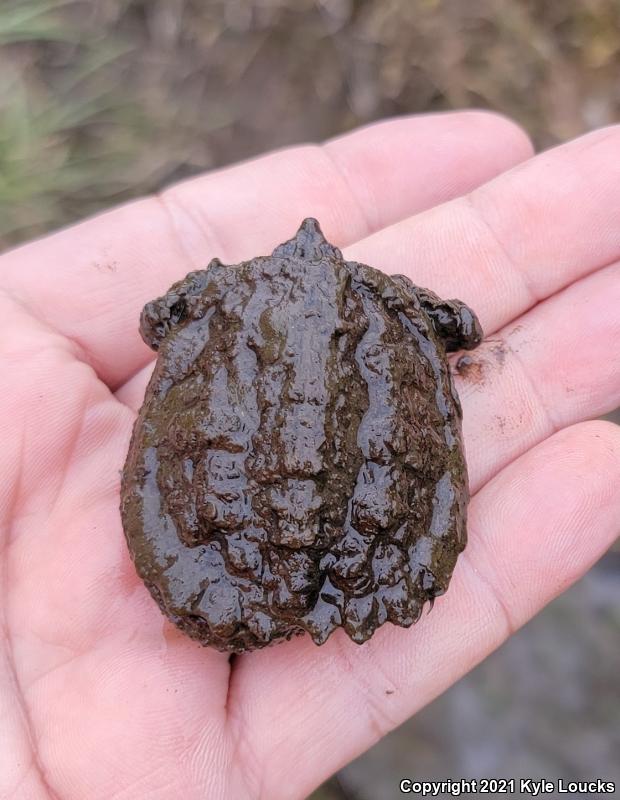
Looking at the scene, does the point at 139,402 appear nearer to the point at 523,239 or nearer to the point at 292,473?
the point at 292,473

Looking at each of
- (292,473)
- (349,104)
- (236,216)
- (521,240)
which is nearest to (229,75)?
(349,104)

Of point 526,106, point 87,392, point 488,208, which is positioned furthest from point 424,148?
point 87,392

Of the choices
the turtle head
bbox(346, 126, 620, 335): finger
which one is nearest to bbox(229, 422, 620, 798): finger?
bbox(346, 126, 620, 335): finger

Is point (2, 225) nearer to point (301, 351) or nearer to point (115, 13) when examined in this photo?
point (115, 13)

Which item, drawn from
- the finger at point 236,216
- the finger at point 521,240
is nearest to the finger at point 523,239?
the finger at point 521,240

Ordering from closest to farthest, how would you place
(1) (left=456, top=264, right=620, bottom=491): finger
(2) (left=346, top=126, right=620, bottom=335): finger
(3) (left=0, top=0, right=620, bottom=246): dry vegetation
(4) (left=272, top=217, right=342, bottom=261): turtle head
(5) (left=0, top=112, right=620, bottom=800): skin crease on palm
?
(5) (left=0, top=112, right=620, bottom=800): skin crease on palm
(4) (left=272, top=217, right=342, bottom=261): turtle head
(1) (left=456, top=264, right=620, bottom=491): finger
(2) (left=346, top=126, right=620, bottom=335): finger
(3) (left=0, top=0, right=620, bottom=246): dry vegetation

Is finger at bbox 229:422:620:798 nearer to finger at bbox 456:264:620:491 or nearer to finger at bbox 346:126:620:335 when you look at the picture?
finger at bbox 456:264:620:491
